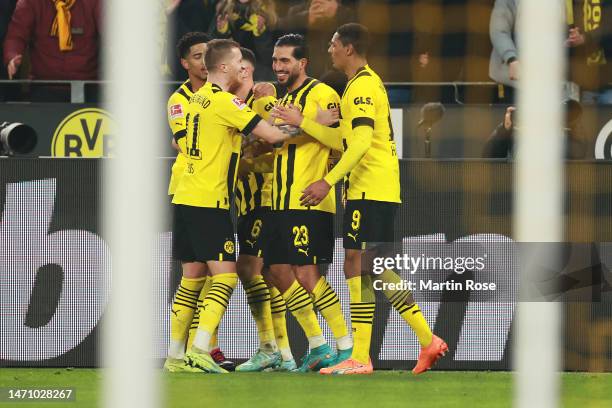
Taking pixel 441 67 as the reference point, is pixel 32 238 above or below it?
below

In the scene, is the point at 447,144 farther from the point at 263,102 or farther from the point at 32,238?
the point at 32,238

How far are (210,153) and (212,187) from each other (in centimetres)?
17

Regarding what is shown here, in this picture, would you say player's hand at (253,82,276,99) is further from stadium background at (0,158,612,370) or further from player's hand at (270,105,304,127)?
stadium background at (0,158,612,370)

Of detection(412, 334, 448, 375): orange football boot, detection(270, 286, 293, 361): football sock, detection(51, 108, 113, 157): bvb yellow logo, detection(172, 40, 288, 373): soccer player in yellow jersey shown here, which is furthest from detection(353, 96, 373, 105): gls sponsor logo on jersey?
detection(51, 108, 113, 157): bvb yellow logo

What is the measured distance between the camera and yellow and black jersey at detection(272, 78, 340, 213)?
748 cm

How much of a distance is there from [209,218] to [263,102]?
723 millimetres

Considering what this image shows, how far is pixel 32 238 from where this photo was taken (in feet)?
25.8

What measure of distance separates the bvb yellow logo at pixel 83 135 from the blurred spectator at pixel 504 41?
215 cm

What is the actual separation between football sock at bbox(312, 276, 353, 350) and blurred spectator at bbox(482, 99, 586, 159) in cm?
121

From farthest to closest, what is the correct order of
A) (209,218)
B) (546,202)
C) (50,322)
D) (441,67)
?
(441,67)
(50,322)
(209,218)
(546,202)

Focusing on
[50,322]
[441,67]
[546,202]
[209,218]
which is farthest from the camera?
A: [441,67]

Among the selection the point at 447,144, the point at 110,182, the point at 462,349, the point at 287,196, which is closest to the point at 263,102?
the point at 287,196

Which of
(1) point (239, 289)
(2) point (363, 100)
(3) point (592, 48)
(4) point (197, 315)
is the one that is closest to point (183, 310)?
(4) point (197, 315)

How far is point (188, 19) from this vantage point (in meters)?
9.06
